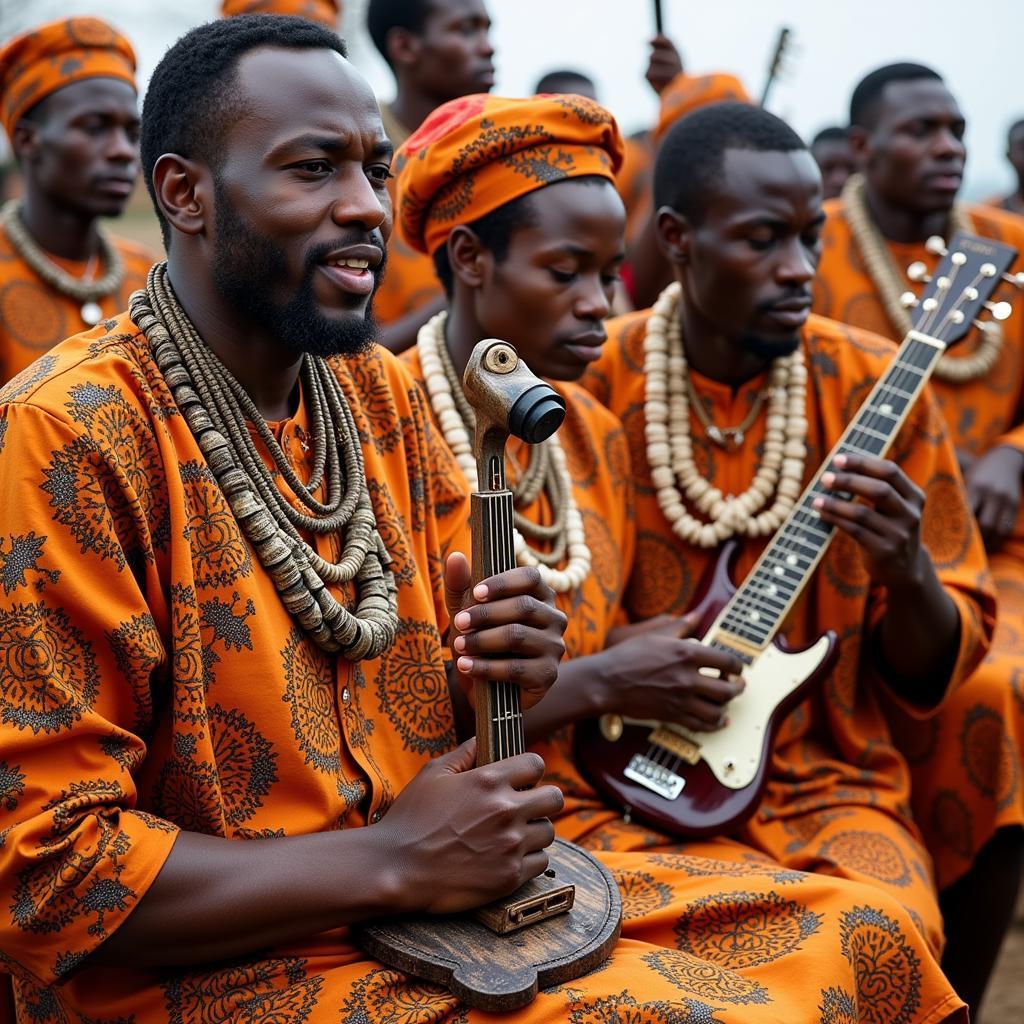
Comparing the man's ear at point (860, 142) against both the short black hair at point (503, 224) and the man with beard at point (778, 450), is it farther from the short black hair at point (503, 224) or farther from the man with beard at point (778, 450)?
the short black hair at point (503, 224)

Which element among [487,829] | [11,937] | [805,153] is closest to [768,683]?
[487,829]

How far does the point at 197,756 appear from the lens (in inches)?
91.1

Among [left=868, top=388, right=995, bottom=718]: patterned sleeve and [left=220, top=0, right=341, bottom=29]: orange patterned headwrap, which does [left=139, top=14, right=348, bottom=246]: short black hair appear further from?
[left=220, top=0, right=341, bottom=29]: orange patterned headwrap

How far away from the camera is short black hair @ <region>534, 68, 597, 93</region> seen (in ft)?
28.9

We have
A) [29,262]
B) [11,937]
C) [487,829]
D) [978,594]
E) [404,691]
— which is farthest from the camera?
[29,262]

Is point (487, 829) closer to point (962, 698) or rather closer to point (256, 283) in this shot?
point (256, 283)

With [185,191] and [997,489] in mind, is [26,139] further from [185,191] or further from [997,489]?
[997,489]

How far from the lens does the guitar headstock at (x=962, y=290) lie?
3.92 meters

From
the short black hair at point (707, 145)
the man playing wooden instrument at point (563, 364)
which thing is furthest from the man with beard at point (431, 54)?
the man playing wooden instrument at point (563, 364)

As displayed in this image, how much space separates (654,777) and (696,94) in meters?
3.34

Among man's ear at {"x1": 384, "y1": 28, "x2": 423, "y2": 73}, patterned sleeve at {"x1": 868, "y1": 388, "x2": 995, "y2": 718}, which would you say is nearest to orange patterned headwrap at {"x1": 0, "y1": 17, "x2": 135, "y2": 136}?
man's ear at {"x1": 384, "y1": 28, "x2": 423, "y2": 73}

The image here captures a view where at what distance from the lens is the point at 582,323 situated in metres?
3.54

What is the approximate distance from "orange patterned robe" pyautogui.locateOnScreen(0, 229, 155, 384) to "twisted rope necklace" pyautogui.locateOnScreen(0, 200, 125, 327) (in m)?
0.03

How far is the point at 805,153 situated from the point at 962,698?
1.75 m
